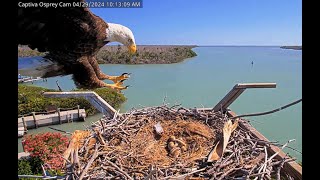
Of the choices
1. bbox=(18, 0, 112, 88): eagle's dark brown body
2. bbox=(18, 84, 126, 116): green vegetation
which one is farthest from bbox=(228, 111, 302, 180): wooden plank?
bbox=(18, 84, 126, 116): green vegetation

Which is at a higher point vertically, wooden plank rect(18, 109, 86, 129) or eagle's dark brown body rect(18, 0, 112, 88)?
eagle's dark brown body rect(18, 0, 112, 88)

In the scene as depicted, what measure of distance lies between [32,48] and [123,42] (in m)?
0.86

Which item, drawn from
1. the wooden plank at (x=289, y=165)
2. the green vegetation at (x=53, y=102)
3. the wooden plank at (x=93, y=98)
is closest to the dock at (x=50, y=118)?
the green vegetation at (x=53, y=102)

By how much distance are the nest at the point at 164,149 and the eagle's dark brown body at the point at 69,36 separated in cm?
85

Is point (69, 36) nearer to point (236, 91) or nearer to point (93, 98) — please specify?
point (93, 98)

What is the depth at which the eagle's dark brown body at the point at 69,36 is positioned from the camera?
234 centimetres

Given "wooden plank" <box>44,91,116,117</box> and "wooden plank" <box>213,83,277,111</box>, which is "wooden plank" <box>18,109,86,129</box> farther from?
"wooden plank" <box>213,83,277,111</box>

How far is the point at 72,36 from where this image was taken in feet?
8.27

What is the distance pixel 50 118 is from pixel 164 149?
8592 mm

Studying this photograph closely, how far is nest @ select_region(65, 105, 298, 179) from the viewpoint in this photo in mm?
1444

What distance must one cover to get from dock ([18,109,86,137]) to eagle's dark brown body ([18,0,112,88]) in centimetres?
687

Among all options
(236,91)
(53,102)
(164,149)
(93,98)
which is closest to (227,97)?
(236,91)

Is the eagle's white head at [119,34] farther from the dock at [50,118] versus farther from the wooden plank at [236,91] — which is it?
the dock at [50,118]
